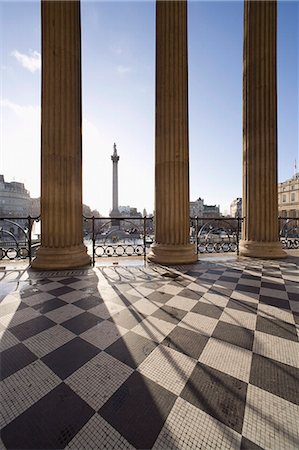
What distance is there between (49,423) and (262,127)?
27.0ft

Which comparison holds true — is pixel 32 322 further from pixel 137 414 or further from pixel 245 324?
pixel 245 324

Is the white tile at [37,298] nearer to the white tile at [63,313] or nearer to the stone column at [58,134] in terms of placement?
the white tile at [63,313]

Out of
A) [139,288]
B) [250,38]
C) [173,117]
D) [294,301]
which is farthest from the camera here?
[250,38]

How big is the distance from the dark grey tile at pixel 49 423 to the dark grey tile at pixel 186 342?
95cm

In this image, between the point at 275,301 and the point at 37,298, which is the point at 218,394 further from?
the point at 37,298

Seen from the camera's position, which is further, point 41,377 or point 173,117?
point 173,117

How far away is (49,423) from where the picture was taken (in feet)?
4.28

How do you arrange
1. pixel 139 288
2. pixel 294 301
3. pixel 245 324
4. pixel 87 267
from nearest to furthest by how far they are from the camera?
pixel 245 324
pixel 294 301
pixel 139 288
pixel 87 267

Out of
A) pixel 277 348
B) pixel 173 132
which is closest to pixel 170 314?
pixel 277 348

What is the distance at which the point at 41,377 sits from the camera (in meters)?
1.69

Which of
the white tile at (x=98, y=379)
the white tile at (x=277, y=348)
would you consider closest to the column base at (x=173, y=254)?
the white tile at (x=277, y=348)

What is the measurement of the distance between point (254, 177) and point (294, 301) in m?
4.79

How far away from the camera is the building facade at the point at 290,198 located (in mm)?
45312

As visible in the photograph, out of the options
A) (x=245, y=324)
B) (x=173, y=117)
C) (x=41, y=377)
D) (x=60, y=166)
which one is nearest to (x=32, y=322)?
(x=41, y=377)
